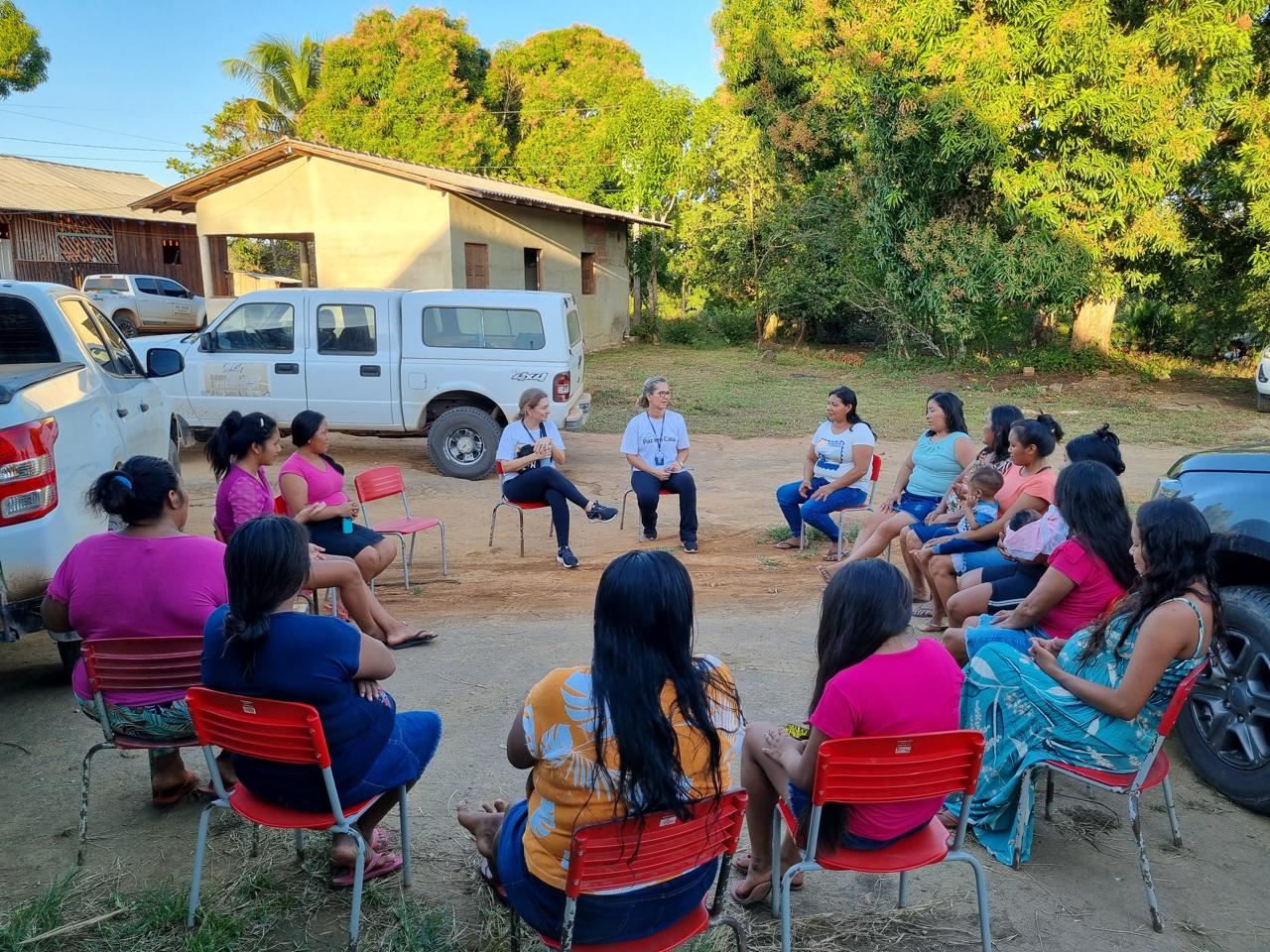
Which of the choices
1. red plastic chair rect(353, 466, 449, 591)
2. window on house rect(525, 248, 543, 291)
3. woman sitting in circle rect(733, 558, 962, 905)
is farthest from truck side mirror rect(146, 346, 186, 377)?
window on house rect(525, 248, 543, 291)

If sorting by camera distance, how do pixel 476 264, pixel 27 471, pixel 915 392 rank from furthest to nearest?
pixel 476 264
pixel 915 392
pixel 27 471

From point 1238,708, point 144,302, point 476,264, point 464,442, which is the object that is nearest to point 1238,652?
point 1238,708

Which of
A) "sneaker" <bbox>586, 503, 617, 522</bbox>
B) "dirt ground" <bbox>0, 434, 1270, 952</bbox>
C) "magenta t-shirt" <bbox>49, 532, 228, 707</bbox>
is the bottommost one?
"dirt ground" <bbox>0, 434, 1270, 952</bbox>

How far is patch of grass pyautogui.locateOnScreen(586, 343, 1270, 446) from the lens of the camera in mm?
13969

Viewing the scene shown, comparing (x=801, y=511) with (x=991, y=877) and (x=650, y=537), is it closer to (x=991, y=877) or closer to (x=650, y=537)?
(x=650, y=537)

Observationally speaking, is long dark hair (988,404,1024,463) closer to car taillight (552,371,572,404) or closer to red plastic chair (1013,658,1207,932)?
red plastic chair (1013,658,1207,932)

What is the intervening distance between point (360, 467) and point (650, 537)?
442 cm

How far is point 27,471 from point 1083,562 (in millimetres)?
4574

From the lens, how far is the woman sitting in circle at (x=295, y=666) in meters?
2.80

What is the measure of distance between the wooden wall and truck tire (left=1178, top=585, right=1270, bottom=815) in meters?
27.4

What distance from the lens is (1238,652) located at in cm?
389

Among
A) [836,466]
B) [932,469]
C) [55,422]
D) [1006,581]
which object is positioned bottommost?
[1006,581]

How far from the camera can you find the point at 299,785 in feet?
9.44

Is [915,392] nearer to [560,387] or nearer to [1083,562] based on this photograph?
[560,387]
